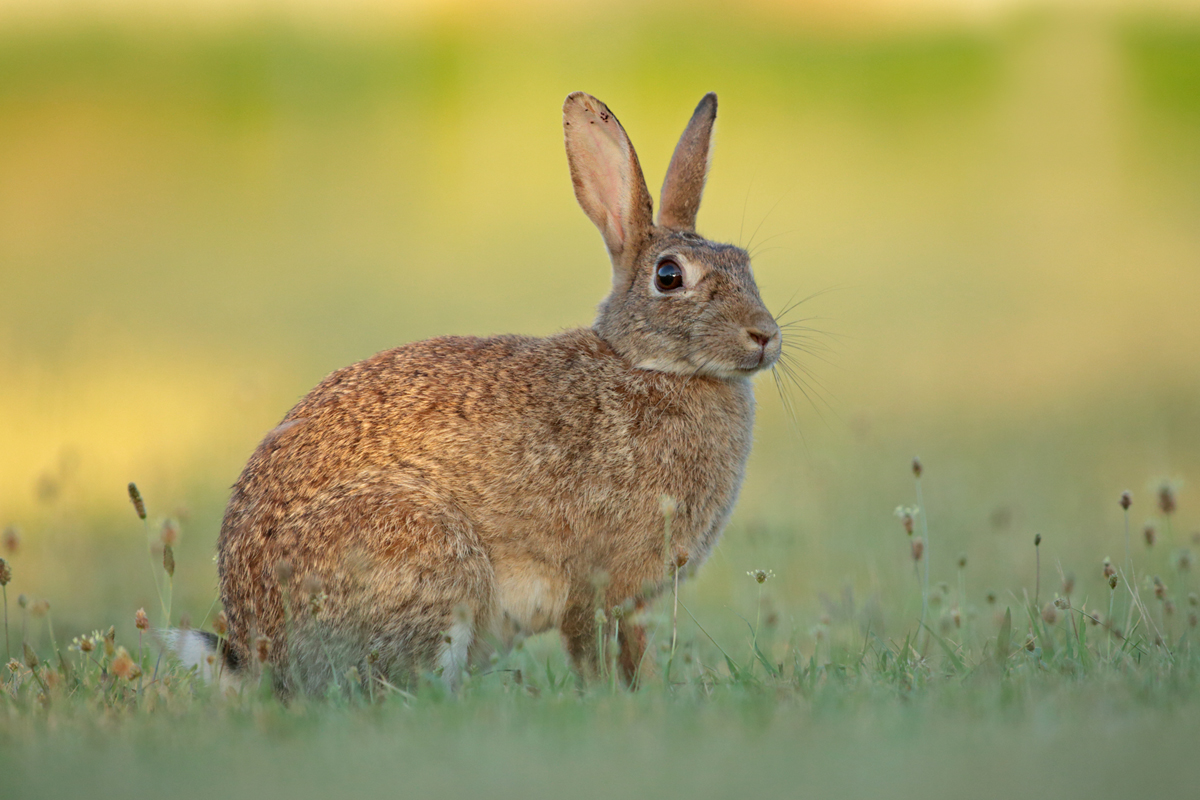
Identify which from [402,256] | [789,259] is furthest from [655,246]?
[402,256]

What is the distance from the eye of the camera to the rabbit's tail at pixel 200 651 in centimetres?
489

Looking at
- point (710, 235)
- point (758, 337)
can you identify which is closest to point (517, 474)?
point (758, 337)

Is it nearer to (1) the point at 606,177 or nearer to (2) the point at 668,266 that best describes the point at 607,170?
(1) the point at 606,177

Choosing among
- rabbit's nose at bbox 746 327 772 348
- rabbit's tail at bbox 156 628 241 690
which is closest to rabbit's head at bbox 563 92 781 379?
rabbit's nose at bbox 746 327 772 348

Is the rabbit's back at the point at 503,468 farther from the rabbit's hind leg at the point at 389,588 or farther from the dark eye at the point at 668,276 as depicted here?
the dark eye at the point at 668,276

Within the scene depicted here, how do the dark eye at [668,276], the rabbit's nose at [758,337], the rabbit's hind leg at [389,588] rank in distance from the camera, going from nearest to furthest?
the rabbit's hind leg at [389,588] → the rabbit's nose at [758,337] → the dark eye at [668,276]

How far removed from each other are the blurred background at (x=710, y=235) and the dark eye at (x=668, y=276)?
1246 mm

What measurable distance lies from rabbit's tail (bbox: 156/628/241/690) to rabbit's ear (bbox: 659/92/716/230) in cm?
294

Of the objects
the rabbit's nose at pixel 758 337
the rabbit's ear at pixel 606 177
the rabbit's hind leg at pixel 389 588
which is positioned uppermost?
the rabbit's ear at pixel 606 177

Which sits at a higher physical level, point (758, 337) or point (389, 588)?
point (758, 337)

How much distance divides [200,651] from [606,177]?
113 inches

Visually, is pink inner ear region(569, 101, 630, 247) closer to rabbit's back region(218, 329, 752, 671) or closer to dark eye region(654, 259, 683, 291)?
dark eye region(654, 259, 683, 291)

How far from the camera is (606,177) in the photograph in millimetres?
6129

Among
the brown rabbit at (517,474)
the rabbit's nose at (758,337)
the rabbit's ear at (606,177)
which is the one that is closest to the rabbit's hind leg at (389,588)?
the brown rabbit at (517,474)
